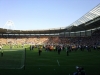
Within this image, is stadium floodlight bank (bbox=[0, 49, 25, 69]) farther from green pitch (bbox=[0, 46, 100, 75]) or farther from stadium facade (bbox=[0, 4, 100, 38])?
stadium facade (bbox=[0, 4, 100, 38])

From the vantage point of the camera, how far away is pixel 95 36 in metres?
72.4

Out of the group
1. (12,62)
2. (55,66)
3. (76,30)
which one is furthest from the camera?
(76,30)

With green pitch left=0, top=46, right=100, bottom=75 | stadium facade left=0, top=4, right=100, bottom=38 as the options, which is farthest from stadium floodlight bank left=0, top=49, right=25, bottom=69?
stadium facade left=0, top=4, right=100, bottom=38

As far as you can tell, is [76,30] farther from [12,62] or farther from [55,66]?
[55,66]

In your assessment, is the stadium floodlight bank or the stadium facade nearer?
the stadium floodlight bank

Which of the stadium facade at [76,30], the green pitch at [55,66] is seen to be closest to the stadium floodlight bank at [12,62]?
the green pitch at [55,66]

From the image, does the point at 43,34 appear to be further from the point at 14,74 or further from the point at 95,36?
the point at 14,74

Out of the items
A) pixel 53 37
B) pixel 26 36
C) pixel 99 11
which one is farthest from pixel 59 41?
pixel 99 11

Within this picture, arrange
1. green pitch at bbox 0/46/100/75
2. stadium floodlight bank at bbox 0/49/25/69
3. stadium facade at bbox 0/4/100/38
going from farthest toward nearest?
stadium facade at bbox 0/4/100/38
stadium floodlight bank at bbox 0/49/25/69
green pitch at bbox 0/46/100/75

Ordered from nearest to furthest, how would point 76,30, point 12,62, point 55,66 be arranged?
point 55,66 < point 12,62 < point 76,30

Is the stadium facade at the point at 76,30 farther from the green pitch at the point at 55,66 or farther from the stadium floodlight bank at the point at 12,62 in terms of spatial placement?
the stadium floodlight bank at the point at 12,62

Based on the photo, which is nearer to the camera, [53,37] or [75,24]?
[75,24]

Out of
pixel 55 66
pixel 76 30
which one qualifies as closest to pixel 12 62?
pixel 55 66

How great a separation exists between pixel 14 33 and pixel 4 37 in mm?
5776
